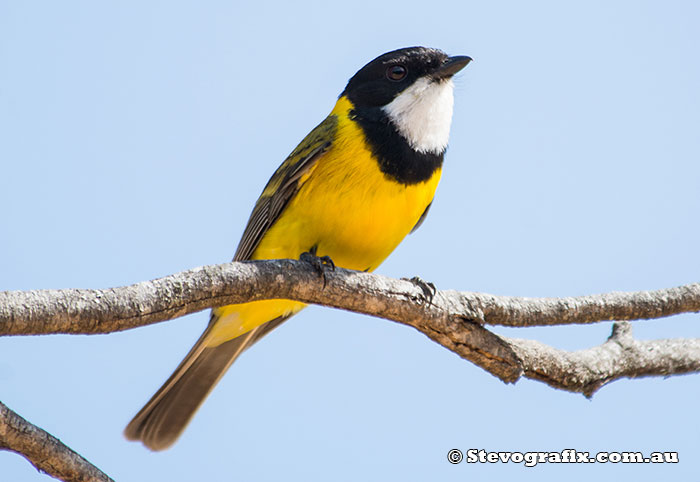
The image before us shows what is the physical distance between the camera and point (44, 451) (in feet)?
10.4

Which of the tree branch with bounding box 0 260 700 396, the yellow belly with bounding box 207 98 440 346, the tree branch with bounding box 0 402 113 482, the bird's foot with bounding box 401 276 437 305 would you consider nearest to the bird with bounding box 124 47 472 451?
the yellow belly with bounding box 207 98 440 346

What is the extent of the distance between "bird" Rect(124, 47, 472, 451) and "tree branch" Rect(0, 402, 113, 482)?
1.68m

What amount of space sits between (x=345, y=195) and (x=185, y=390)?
1.99 meters

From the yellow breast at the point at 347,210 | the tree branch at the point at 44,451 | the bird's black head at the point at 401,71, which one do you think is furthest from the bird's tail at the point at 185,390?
the tree branch at the point at 44,451

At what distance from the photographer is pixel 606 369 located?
4.73 meters

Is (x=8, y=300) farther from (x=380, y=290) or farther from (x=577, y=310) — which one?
(x=577, y=310)

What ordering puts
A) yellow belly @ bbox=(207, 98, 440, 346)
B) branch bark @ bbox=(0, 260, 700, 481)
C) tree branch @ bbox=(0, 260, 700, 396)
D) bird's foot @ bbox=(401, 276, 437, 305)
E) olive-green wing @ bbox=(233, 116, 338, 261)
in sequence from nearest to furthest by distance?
branch bark @ bbox=(0, 260, 700, 481)
tree branch @ bbox=(0, 260, 700, 396)
bird's foot @ bbox=(401, 276, 437, 305)
yellow belly @ bbox=(207, 98, 440, 346)
olive-green wing @ bbox=(233, 116, 338, 261)

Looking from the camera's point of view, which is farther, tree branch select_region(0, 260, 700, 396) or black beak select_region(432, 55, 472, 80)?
black beak select_region(432, 55, 472, 80)

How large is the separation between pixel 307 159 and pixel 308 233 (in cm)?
52

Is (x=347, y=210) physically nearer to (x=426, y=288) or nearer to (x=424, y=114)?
(x=426, y=288)

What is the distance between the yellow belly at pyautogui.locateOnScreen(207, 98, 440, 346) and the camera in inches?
188

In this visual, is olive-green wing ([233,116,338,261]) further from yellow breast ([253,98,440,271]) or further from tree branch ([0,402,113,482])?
tree branch ([0,402,113,482])

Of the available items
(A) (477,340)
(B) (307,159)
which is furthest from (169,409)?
(A) (477,340)

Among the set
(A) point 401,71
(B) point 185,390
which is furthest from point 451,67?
(B) point 185,390
